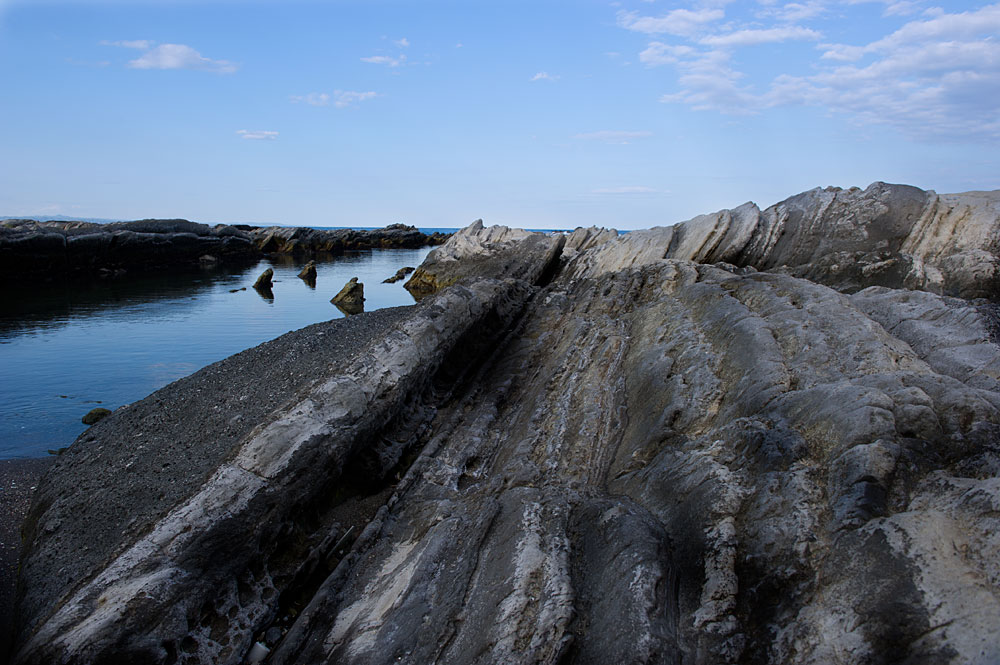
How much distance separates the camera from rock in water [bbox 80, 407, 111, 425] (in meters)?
14.3

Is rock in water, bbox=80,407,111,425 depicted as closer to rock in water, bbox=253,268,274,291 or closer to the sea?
the sea

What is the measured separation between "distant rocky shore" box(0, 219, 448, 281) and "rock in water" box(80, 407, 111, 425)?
33615 millimetres

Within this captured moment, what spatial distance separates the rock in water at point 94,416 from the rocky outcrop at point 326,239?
6253cm

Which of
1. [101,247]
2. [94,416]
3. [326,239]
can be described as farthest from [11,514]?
[326,239]

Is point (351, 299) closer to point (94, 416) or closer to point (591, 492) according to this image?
point (94, 416)

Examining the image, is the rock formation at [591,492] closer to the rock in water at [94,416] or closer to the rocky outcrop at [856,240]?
the rocky outcrop at [856,240]

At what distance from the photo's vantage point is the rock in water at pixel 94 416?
1430 centimetres

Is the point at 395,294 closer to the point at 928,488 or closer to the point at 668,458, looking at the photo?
the point at 668,458

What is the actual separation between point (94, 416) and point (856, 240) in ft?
59.2

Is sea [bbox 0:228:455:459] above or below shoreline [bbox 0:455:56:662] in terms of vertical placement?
above

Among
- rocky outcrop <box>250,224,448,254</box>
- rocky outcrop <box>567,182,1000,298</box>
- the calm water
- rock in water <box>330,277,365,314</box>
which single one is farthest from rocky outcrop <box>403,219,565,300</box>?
rocky outcrop <box>250,224,448,254</box>

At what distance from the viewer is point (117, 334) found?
80.3 feet

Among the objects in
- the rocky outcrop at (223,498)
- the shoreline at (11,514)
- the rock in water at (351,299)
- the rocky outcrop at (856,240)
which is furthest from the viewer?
the rock in water at (351,299)

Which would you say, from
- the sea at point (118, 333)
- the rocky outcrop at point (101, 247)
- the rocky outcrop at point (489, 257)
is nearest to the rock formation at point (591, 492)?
the sea at point (118, 333)
